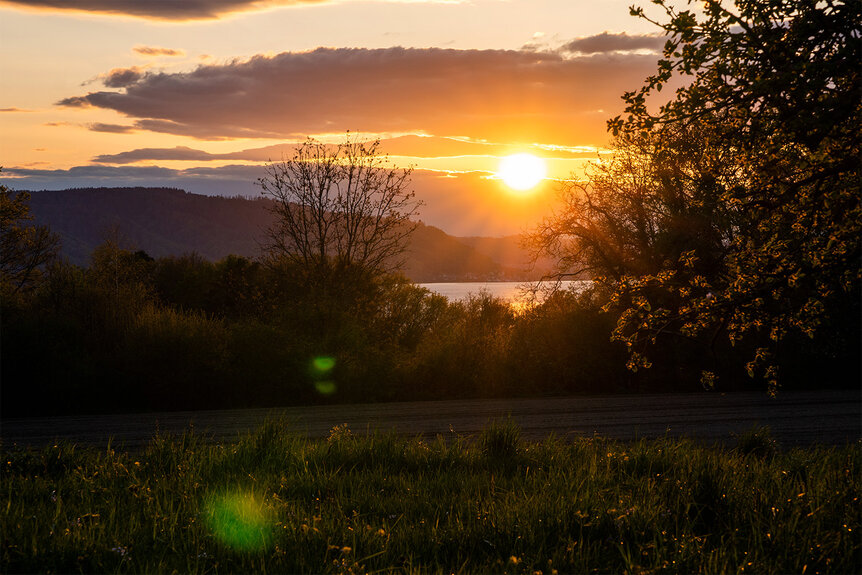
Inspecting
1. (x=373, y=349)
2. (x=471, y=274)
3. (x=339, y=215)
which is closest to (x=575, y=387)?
(x=373, y=349)

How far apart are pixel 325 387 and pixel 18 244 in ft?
109

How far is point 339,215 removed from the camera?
28.5 meters

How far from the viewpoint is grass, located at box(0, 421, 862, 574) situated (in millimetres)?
6141

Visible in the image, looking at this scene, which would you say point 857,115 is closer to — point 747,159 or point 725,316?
point 747,159

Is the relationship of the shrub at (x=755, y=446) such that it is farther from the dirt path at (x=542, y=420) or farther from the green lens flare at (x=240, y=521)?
the green lens flare at (x=240, y=521)

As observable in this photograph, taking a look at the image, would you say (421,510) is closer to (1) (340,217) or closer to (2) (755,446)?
(2) (755,446)

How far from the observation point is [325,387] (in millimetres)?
19594

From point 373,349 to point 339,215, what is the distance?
9.38 metres

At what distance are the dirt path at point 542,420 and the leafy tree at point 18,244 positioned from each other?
1291cm

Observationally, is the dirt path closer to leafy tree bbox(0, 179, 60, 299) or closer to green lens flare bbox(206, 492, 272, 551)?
green lens flare bbox(206, 492, 272, 551)

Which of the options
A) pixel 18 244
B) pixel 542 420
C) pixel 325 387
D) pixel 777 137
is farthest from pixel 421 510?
pixel 18 244

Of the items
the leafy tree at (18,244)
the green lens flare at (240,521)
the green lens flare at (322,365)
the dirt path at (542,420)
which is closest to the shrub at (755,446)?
the dirt path at (542,420)

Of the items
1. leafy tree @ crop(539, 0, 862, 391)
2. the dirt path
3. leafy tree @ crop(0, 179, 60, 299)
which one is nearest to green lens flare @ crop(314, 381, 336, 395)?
the dirt path

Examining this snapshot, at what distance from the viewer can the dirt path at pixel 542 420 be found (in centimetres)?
1428
